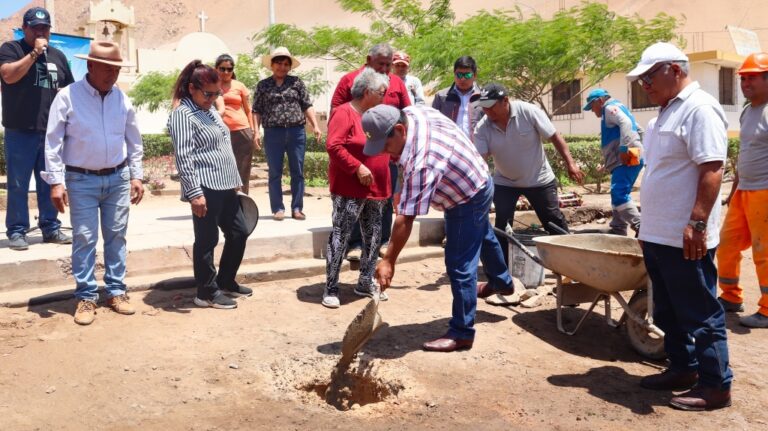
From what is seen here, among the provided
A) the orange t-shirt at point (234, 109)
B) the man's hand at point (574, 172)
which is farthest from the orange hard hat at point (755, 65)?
the orange t-shirt at point (234, 109)

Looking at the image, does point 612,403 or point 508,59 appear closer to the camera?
point 612,403

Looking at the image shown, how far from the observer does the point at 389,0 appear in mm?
19641

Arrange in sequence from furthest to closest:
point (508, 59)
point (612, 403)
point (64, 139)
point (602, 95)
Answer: point (508, 59) → point (602, 95) → point (64, 139) → point (612, 403)

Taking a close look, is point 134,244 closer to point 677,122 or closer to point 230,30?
point 677,122

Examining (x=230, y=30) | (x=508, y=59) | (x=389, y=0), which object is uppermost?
(x=230, y=30)

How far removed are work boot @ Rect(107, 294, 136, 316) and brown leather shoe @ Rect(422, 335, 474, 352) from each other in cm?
212

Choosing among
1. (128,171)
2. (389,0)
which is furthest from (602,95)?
(389,0)

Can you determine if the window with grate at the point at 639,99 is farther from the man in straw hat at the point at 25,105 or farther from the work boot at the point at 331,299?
the man in straw hat at the point at 25,105

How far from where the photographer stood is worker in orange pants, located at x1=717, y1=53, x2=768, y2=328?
5.24 metres

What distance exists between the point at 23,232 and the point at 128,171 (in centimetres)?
141

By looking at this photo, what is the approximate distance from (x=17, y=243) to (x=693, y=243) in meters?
4.98

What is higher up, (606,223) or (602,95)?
(602,95)

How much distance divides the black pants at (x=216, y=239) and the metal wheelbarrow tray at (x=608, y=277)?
222cm

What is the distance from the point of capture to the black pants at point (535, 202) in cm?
603
